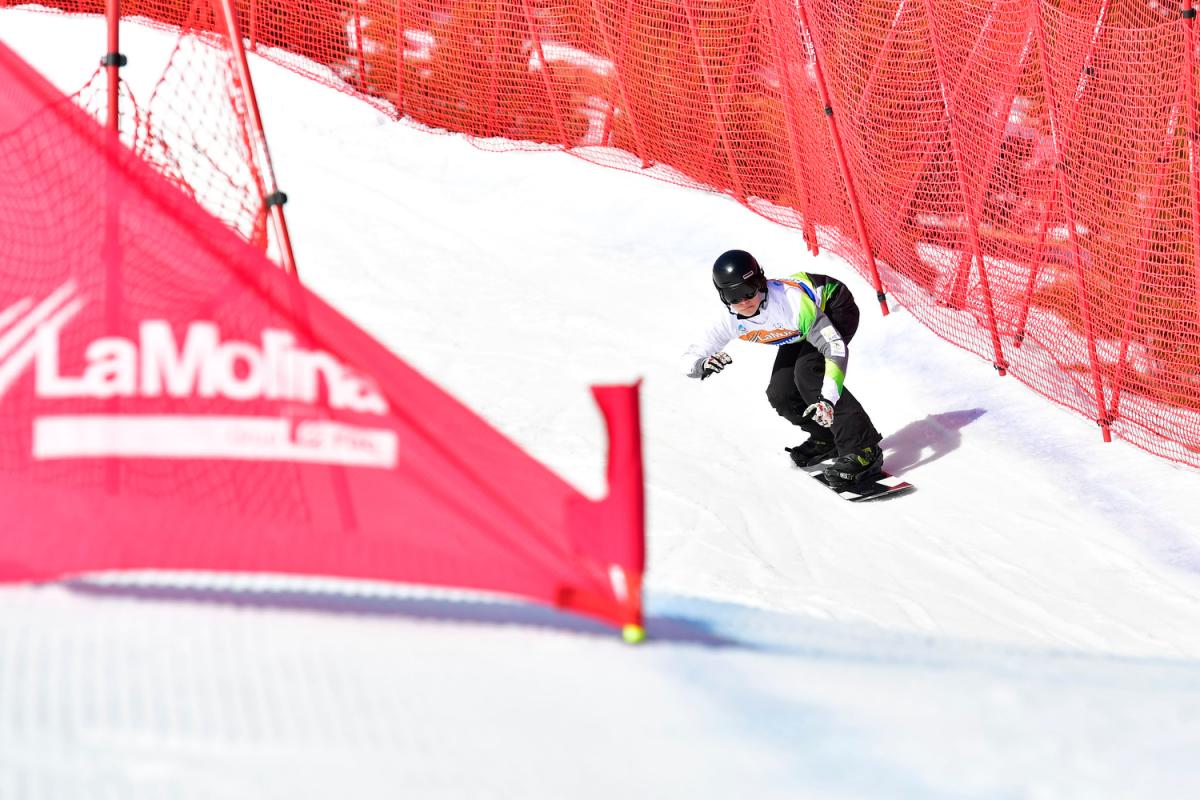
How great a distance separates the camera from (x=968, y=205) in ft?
24.2

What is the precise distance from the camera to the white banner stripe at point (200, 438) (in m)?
2.98

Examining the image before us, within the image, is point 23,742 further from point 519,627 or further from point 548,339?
point 548,339

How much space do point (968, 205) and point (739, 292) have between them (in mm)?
2199

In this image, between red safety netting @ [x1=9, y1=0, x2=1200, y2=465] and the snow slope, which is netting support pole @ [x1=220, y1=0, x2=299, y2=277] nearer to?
the snow slope

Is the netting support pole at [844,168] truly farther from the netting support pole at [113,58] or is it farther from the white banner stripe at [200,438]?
the white banner stripe at [200,438]

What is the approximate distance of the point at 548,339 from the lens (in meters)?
7.66

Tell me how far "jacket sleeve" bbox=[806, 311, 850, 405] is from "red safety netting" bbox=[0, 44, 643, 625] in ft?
10.7

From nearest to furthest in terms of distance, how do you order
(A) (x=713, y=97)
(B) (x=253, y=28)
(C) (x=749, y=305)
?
1. (C) (x=749, y=305)
2. (A) (x=713, y=97)
3. (B) (x=253, y=28)

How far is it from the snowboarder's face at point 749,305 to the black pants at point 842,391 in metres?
0.41

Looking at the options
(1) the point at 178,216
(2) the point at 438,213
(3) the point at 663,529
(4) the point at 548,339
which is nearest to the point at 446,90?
(2) the point at 438,213

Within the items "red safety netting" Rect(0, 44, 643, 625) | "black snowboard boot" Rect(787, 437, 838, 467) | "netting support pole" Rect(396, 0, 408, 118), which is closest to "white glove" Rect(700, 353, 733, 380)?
"black snowboard boot" Rect(787, 437, 838, 467)

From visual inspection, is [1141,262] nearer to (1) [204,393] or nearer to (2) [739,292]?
(2) [739,292]

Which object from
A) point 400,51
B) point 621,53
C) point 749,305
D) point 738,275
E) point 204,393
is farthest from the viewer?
point 400,51

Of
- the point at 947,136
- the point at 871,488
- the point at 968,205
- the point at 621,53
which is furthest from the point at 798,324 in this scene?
the point at 621,53
